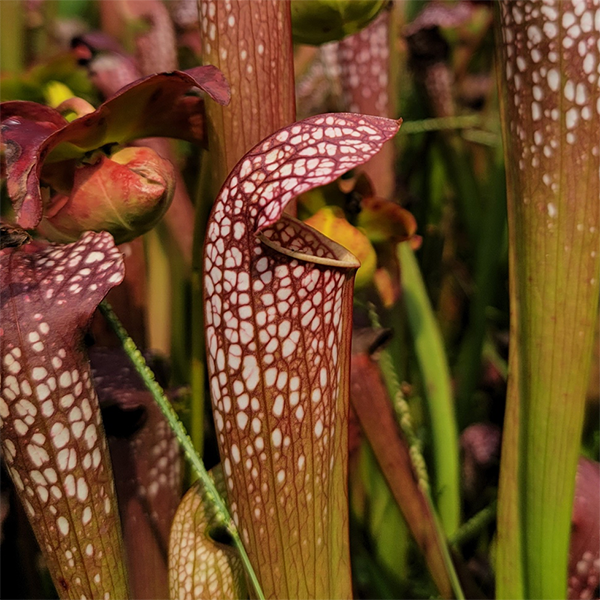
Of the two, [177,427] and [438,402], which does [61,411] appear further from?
[438,402]

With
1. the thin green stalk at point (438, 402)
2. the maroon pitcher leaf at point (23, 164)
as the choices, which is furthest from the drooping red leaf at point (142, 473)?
the thin green stalk at point (438, 402)

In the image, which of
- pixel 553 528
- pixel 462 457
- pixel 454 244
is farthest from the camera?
pixel 454 244

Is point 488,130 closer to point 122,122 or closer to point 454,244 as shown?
point 454,244

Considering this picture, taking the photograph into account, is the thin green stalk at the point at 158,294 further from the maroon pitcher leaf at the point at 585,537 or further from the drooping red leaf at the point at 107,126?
the maroon pitcher leaf at the point at 585,537

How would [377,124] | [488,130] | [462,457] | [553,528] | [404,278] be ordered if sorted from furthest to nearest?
[488,130] < [462,457] < [404,278] < [553,528] < [377,124]

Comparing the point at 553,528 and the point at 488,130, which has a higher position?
the point at 488,130

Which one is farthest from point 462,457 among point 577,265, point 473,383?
point 577,265

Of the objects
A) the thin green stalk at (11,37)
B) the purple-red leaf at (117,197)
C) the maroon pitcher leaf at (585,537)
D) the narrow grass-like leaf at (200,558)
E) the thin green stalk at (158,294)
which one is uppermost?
the thin green stalk at (11,37)

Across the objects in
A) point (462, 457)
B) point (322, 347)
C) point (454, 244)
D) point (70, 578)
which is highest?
point (322, 347)
